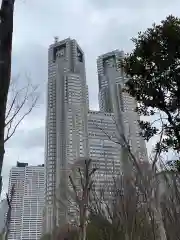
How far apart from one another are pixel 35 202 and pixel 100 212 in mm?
20787

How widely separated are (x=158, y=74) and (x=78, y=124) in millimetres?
21313

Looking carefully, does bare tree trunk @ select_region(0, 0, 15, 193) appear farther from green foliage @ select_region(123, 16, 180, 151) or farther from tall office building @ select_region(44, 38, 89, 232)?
tall office building @ select_region(44, 38, 89, 232)

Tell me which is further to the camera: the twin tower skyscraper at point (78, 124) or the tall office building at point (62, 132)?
the tall office building at point (62, 132)

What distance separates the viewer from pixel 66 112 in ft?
102

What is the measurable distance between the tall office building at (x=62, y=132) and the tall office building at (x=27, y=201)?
14.9ft

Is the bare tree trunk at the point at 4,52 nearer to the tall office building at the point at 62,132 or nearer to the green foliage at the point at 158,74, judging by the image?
the green foliage at the point at 158,74

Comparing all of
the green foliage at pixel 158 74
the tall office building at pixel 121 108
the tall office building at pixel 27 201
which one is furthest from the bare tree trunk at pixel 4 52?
the tall office building at pixel 27 201

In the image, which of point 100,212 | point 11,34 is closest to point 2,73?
point 11,34

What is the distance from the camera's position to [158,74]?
570cm

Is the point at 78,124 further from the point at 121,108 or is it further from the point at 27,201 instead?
the point at 27,201

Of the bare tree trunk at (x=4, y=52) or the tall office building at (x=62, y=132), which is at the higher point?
the tall office building at (x=62, y=132)

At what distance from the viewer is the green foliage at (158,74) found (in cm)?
553

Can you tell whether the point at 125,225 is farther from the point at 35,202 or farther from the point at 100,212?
the point at 35,202

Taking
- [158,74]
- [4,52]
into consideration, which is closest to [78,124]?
[158,74]
